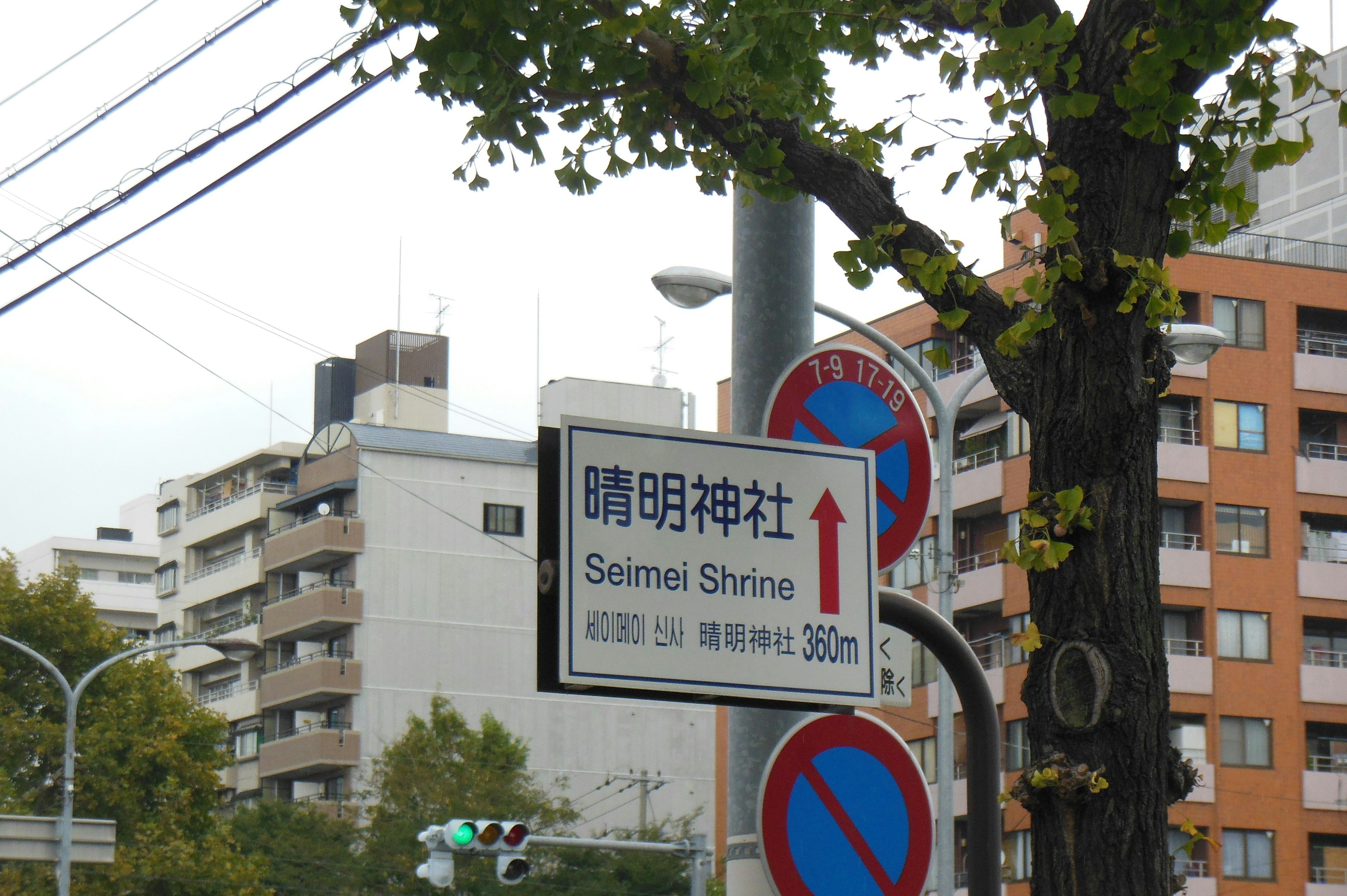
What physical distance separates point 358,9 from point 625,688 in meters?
2.74

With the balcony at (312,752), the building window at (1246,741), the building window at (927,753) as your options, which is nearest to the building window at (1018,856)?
the building window at (927,753)

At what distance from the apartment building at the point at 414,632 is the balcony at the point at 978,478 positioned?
13.0 meters

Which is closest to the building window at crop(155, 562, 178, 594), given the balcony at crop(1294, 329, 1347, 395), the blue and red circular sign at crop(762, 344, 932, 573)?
the balcony at crop(1294, 329, 1347, 395)

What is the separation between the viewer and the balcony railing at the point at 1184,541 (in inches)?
1879

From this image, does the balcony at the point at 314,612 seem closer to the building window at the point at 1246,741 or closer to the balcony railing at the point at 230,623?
the balcony railing at the point at 230,623

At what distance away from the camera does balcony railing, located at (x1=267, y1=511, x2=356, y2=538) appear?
64.3 m

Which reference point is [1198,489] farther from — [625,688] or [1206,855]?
[625,688]

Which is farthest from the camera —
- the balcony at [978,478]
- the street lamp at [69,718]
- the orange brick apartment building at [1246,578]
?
the balcony at [978,478]

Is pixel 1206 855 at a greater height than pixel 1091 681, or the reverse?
pixel 1091 681

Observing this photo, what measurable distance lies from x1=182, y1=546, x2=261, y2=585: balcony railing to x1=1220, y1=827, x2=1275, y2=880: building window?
3827 cm

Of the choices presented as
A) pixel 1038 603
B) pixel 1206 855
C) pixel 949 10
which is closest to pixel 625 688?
pixel 1038 603

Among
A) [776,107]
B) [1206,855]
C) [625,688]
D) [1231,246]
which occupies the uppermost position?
[1231,246]

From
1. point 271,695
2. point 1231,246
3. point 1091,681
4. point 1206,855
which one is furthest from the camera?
point 271,695

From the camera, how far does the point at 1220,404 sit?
48.9 metres
